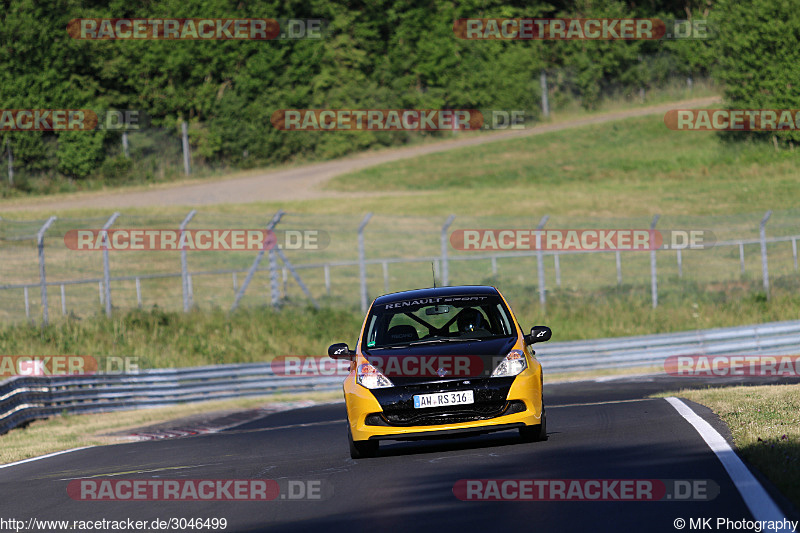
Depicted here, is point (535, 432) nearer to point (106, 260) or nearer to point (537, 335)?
point (537, 335)

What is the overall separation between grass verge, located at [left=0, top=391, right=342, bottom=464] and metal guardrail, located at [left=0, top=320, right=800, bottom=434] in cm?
20

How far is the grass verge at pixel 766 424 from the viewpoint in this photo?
840 cm

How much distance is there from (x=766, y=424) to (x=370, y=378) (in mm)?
3476

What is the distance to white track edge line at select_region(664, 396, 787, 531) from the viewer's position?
23.5 feet

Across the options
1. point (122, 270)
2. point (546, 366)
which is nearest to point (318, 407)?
point (546, 366)

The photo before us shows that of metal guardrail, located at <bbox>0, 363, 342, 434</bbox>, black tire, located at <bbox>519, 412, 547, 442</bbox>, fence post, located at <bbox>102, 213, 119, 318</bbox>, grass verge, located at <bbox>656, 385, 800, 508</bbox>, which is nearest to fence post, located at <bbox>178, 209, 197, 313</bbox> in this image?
fence post, located at <bbox>102, 213, 119, 318</bbox>

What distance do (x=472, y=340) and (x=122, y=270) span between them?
27055 millimetres

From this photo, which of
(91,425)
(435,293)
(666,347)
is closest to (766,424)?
(435,293)

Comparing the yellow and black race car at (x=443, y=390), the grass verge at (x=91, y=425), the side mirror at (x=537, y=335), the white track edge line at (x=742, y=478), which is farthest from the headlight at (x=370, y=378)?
the grass verge at (x=91, y=425)

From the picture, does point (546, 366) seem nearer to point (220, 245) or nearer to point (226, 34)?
point (220, 245)

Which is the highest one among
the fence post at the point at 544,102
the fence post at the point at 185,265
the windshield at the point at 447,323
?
the fence post at the point at 544,102

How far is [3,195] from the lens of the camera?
155 feet

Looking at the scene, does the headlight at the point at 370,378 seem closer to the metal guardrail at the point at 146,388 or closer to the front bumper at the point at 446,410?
the front bumper at the point at 446,410

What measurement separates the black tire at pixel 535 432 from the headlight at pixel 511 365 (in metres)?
0.59
